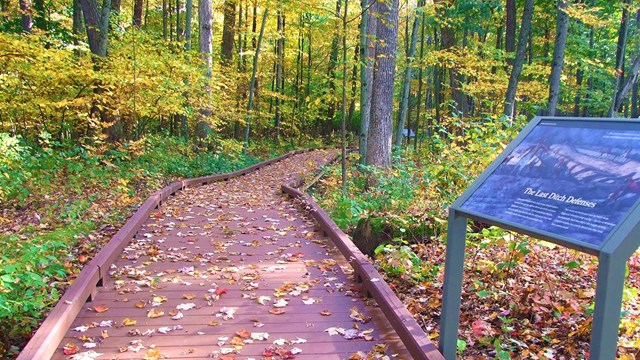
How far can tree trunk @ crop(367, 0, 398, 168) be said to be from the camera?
1244cm

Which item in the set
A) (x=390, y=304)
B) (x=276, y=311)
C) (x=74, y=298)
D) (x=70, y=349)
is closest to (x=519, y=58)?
(x=390, y=304)

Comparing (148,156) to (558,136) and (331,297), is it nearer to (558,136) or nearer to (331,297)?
(331,297)

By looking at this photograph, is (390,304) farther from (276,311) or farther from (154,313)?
(154,313)

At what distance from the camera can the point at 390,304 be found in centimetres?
409

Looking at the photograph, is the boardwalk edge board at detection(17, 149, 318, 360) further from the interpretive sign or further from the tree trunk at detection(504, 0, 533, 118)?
the tree trunk at detection(504, 0, 533, 118)

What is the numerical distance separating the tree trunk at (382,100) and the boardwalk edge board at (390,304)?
20.7 feet

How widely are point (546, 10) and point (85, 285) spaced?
71.0 ft

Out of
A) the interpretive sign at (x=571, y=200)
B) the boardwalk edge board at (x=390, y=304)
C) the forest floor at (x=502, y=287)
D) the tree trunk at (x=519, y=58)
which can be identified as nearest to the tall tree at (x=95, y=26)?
the boardwalk edge board at (x=390, y=304)

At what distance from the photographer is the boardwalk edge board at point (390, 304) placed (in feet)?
11.0

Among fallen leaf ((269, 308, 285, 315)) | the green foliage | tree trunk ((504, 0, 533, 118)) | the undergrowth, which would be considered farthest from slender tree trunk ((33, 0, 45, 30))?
tree trunk ((504, 0, 533, 118))

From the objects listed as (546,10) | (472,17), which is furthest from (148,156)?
(546,10)

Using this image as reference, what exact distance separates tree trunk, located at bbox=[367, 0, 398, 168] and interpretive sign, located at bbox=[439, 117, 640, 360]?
30.1ft

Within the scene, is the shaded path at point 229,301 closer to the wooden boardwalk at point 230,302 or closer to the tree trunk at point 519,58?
the wooden boardwalk at point 230,302

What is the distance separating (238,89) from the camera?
26.6 metres
